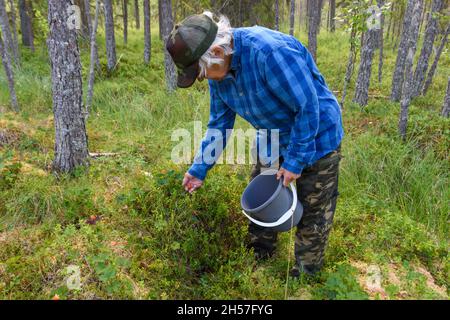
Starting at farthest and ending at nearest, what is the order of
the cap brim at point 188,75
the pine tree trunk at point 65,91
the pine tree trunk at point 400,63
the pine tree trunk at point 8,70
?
1. the pine tree trunk at point 400,63
2. the pine tree trunk at point 8,70
3. the pine tree trunk at point 65,91
4. the cap brim at point 188,75

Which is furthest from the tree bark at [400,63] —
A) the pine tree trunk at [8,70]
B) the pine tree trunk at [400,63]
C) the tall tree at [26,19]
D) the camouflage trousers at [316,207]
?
the tall tree at [26,19]

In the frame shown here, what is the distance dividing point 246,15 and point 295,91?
1168 cm

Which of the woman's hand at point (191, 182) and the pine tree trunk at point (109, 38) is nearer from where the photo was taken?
the woman's hand at point (191, 182)

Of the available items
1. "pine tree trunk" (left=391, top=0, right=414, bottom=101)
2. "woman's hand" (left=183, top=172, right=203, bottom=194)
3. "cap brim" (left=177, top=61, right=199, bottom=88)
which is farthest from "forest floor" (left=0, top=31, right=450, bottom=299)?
"pine tree trunk" (left=391, top=0, right=414, bottom=101)

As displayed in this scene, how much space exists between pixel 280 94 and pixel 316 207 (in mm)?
932

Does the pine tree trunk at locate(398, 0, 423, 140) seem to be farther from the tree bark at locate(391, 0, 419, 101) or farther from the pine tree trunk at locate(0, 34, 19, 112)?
the pine tree trunk at locate(0, 34, 19, 112)

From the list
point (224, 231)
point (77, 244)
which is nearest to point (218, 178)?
point (224, 231)

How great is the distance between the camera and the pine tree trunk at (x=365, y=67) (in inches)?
291

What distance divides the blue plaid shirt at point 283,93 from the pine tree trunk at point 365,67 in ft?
19.5

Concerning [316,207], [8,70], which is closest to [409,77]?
[316,207]

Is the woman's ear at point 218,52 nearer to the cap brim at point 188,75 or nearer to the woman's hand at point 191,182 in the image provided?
the cap brim at point 188,75

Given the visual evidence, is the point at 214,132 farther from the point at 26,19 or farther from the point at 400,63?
the point at 26,19

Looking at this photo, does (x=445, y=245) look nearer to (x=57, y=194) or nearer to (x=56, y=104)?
(x=57, y=194)

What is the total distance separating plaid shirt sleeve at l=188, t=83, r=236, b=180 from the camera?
2.55 metres
